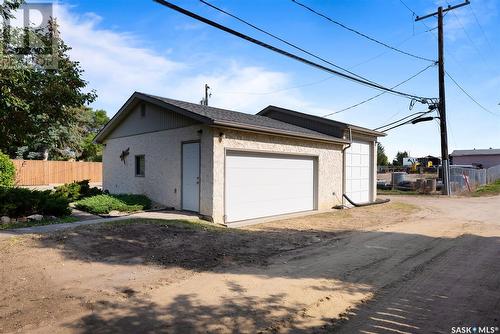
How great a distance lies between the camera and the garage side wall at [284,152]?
11047mm

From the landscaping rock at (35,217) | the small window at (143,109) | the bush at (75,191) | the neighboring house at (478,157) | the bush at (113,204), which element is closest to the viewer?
the landscaping rock at (35,217)

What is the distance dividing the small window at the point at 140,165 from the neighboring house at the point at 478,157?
211 ft

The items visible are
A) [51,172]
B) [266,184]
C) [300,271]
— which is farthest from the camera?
[51,172]

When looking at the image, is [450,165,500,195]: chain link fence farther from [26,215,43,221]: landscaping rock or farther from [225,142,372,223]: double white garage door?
[26,215,43,221]: landscaping rock

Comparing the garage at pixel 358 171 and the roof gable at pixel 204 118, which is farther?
the garage at pixel 358 171

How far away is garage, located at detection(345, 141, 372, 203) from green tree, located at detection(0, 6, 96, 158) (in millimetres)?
11507

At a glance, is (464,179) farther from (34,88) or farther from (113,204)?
(34,88)

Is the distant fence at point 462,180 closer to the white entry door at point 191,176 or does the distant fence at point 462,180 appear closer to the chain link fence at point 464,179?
the chain link fence at point 464,179

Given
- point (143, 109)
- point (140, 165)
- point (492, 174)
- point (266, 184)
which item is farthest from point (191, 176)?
point (492, 174)

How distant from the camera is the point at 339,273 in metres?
6.29
